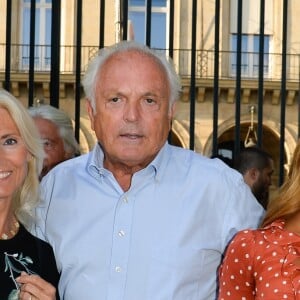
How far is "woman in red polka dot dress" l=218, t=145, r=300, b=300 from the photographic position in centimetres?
225

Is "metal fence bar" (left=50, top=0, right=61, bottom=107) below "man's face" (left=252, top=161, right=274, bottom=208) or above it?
above

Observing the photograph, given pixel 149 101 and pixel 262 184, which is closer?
pixel 149 101

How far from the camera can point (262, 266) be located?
2.29 m

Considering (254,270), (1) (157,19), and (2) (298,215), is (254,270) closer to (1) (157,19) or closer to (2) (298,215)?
(2) (298,215)

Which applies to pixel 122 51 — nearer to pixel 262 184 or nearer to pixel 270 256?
pixel 270 256

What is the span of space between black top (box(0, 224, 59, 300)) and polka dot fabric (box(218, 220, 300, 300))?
0.51 meters

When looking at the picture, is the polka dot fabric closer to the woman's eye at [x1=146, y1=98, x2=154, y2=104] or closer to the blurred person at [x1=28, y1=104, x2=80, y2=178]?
the woman's eye at [x1=146, y1=98, x2=154, y2=104]

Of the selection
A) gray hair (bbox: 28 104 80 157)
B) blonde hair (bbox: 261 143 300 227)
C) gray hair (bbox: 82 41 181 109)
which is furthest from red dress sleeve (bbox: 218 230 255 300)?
gray hair (bbox: 28 104 80 157)

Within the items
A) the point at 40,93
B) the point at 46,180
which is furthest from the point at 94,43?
the point at 46,180

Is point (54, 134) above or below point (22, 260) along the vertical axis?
above

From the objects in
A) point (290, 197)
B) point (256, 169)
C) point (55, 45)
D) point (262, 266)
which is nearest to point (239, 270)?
point (262, 266)

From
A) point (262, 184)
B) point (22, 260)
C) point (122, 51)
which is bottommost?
point (262, 184)

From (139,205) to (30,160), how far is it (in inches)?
13.8

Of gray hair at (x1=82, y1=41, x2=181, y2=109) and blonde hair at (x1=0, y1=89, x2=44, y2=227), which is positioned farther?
gray hair at (x1=82, y1=41, x2=181, y2=109)
